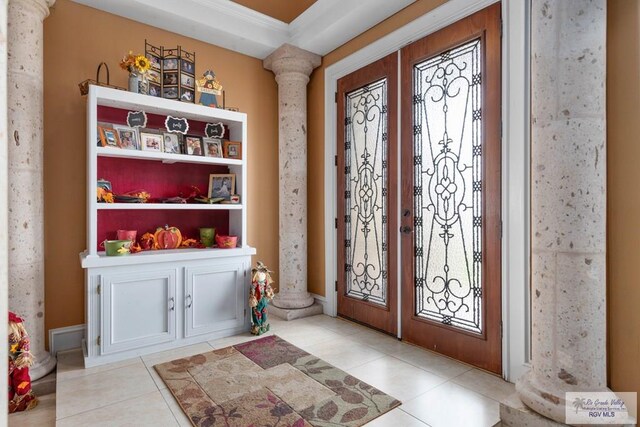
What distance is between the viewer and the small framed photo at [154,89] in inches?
122

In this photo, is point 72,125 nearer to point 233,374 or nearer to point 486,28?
point 233,374

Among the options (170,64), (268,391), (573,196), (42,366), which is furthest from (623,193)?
(42,366)

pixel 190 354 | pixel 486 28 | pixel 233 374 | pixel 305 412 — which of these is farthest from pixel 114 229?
pixel 486 28

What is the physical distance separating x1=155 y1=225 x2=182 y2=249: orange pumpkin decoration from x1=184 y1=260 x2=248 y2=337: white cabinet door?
390 millimetres

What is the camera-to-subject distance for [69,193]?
3.08m

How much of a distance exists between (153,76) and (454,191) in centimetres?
282

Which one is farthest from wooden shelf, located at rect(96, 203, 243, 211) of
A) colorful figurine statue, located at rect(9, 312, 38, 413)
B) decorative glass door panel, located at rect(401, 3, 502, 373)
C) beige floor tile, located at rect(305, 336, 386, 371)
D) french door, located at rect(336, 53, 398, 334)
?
decorative glass door panel, located at rect(401, 3, 502, 373)

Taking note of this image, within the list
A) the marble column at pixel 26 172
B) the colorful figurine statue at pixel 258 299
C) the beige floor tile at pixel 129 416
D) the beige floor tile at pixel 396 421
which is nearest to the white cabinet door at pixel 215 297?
the colorful figurine statue at pixel 258 299

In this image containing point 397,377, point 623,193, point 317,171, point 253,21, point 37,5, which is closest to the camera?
point 623,193

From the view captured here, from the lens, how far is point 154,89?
3.13 m

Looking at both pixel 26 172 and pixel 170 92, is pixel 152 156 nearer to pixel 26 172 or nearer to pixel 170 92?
pixel 170 92

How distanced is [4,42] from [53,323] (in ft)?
10.0

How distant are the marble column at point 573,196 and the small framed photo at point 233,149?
8.78 ft

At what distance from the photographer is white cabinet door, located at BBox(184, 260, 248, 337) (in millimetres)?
3125
